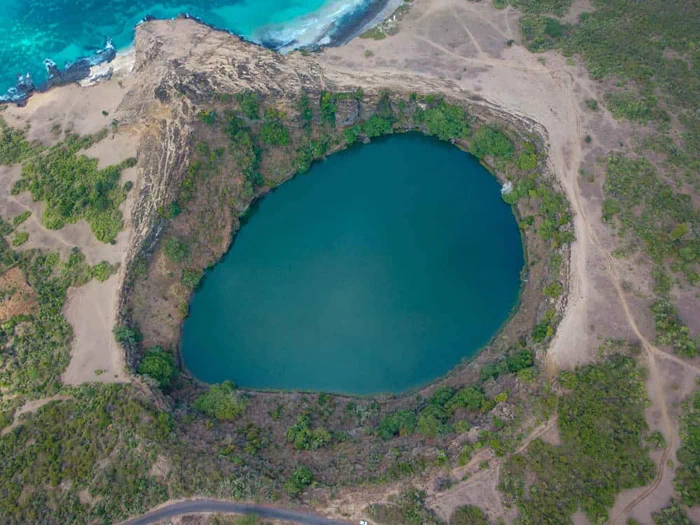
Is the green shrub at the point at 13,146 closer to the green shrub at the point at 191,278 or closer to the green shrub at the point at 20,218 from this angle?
the green shrub at the point at 20,218

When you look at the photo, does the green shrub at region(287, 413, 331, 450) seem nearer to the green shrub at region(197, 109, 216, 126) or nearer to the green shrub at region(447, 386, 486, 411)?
the green shrub at region(447, 386, 486, 411)

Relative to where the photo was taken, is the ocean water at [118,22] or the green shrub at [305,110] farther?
the ocean water at [118,22]

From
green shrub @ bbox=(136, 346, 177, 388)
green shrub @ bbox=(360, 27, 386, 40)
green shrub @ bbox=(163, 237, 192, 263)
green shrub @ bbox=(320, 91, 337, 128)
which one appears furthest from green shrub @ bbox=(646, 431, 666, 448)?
green shrub @ bbox=(360, 27, 386, 40)

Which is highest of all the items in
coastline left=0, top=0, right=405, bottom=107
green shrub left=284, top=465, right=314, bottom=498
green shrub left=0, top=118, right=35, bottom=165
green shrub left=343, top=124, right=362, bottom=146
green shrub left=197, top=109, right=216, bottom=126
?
coastline left=0, top=0, right=405, bottom=107

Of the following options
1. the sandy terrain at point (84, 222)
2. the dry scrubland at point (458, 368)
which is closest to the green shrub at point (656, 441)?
the dry scrubland at point (458, 368)

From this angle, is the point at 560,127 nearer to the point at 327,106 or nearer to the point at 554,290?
the point at 554,290

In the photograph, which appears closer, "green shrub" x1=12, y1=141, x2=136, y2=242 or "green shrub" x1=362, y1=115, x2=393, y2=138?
"green shrub" x1=12, y1=141, x2=136, y2=242

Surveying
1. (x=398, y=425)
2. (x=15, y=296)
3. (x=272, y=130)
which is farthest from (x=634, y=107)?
(x=15, y=296)
